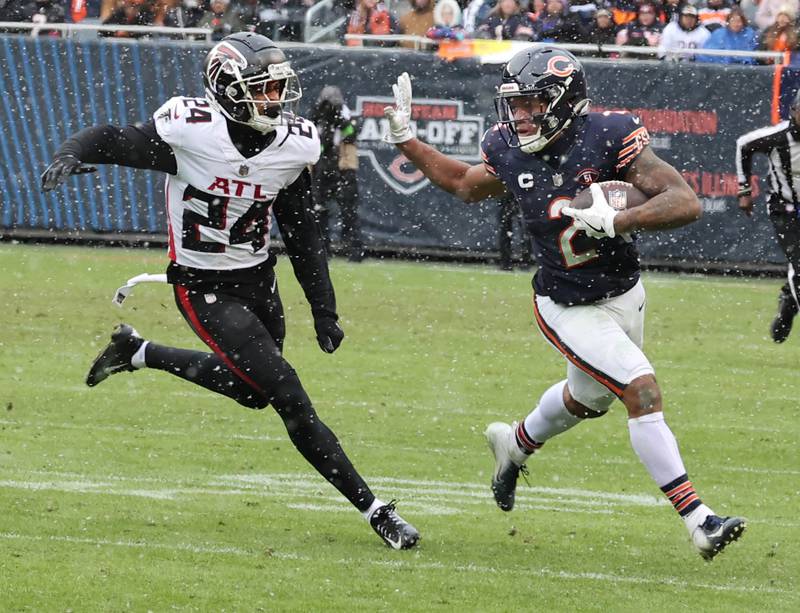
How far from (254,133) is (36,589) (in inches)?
70.7

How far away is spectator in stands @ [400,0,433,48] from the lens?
15398 mm

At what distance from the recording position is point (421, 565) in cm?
493

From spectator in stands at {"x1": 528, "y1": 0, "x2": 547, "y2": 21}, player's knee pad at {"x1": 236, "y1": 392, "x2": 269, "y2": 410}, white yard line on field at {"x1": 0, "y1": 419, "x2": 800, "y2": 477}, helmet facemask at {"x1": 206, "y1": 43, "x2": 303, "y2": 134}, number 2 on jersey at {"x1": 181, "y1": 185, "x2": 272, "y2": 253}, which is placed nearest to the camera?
helmet facemask at {"x1": 206, "y1": 43, "x2": 303, "y2": 134}

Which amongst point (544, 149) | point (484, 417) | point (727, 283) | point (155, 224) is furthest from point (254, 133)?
point (155, 224)

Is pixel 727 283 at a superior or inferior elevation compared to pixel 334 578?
inferior

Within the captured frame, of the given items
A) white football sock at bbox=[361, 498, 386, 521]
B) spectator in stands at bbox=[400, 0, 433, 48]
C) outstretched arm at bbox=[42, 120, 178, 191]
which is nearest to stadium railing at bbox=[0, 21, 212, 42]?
spectator in stands at bbox=[400, 0, 433, 48]

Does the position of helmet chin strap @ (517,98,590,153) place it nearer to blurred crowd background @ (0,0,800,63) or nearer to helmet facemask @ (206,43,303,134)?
helmet facemask @ (206,43,303,134)

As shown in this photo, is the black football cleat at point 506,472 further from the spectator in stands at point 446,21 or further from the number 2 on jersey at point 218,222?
the spectator in stands at point 446,21

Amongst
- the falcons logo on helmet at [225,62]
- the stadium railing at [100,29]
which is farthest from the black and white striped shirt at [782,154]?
the stadium railing at [100,29]

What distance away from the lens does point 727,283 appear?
46.2 feet

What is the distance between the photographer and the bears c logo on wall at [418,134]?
49.2ft

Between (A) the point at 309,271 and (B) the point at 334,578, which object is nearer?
(B) the point at 334,578

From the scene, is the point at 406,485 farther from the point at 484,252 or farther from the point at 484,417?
the point at 484,252

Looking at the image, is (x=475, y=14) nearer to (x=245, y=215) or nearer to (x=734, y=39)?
(x=734, y=39)
